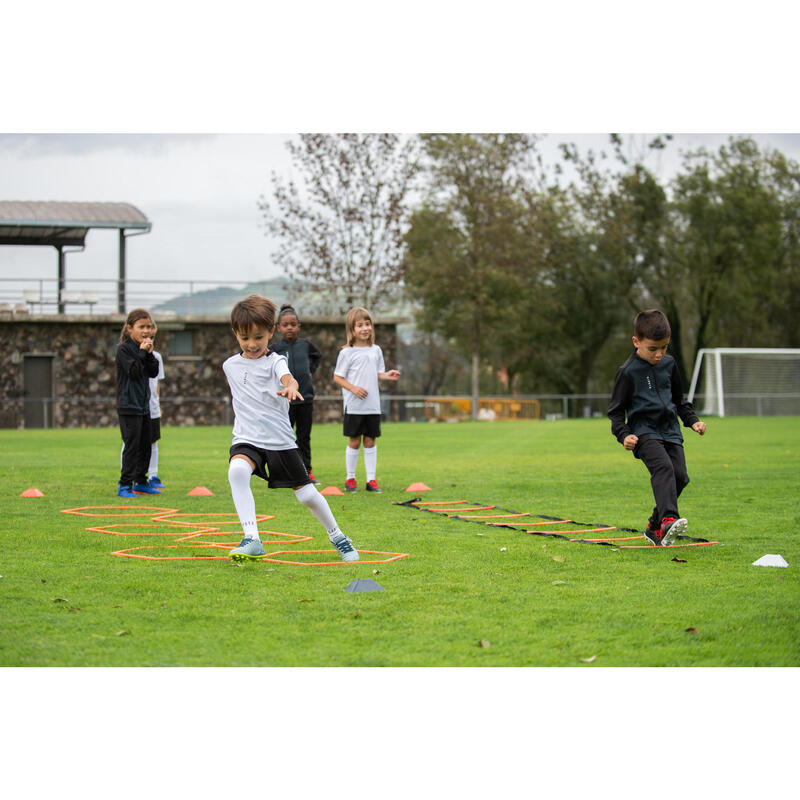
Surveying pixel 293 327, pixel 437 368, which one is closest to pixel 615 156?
pixel 437 368

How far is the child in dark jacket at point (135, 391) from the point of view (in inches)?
386

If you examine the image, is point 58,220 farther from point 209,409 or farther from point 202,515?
point 202,515

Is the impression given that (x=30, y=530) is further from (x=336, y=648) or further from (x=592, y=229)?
(x=592, y=229)

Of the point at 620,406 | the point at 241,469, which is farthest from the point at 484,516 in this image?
the point at 241,469

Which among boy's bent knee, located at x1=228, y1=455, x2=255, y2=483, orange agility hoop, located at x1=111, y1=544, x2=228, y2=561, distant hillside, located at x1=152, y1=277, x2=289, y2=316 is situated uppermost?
distant hillside, located at x1=152, y1=277, x2=289, y2=316

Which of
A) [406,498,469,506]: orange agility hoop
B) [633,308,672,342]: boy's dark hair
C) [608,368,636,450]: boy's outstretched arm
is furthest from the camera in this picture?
[406,498,469,506]: orange agility hoop

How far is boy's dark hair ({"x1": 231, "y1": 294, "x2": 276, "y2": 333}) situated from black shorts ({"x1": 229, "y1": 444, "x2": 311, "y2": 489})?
758 millimetres

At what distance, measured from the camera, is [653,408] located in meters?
7.24

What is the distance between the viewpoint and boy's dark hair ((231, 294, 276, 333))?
6.31 m

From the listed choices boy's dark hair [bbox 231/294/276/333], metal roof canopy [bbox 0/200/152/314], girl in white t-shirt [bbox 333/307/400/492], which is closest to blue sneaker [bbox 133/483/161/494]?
girl in white t-shirt [bbox 333/307/400/492]

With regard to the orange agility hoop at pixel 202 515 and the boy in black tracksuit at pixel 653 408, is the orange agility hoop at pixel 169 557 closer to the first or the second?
the orange agility hoop at pixel 202 515

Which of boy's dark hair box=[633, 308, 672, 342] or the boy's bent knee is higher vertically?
boy's dark hair box=[633, 308, 672, 342]

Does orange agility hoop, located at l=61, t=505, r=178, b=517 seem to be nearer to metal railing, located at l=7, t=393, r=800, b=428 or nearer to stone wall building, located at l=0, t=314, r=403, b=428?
metal railing, located at l=7, t=393, r=800, b=428

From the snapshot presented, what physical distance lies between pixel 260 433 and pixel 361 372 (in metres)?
4.32
